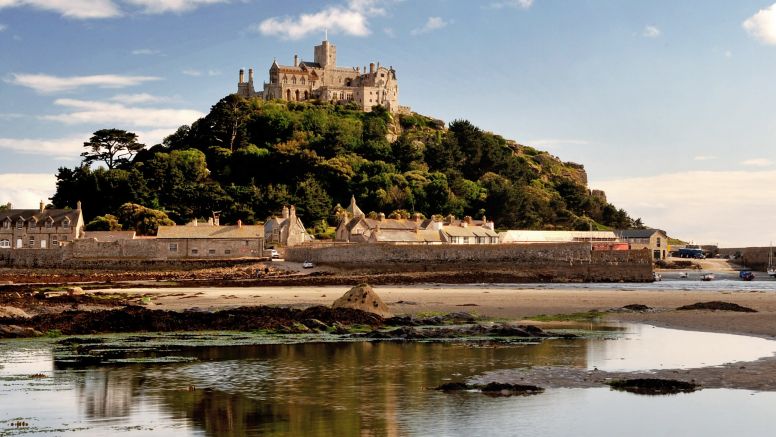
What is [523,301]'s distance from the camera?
34.6 meters

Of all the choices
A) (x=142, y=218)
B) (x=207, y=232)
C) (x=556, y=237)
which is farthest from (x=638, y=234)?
(x=142, y=218)

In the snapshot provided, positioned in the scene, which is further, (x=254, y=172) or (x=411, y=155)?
(x=411, y=155)

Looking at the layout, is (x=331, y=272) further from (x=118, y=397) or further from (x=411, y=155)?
(x=411, y=155)

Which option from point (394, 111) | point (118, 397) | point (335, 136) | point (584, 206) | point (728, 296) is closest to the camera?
point (118, 397)

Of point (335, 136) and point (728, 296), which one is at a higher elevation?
point (335, 136)

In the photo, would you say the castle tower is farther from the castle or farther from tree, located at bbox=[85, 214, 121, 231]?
tree, located at bbox=[85, 214, 121, 231]

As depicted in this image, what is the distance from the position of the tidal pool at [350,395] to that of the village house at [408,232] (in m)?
46.2

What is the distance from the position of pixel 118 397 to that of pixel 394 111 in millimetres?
122863

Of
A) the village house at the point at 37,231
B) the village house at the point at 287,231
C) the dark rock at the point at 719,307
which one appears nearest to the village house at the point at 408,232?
the village house at the point at 287,231

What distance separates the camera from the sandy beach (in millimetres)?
26312

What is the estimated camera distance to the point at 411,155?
105 metres

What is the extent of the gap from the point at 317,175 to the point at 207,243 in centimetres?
2923

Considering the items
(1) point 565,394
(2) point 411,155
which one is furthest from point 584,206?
(1) point 565,394

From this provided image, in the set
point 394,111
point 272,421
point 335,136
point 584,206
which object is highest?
point 394,111
